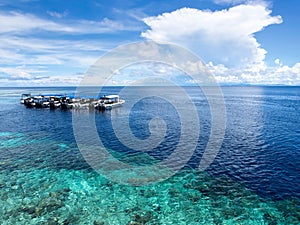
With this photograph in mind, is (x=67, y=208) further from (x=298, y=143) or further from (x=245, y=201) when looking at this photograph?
(x=298, y=143)

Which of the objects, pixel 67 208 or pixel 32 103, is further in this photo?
pixel 32 103

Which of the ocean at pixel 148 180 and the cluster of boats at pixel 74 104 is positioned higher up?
the cluster of boats at pixel 74 104

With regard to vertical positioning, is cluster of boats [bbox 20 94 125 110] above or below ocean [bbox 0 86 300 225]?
above

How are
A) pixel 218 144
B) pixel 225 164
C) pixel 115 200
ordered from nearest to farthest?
pixel 115 200, pixel 225 164, pixel 218 144

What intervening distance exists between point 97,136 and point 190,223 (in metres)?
30.6

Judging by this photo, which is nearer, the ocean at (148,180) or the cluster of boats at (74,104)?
the ocean at (148,180)

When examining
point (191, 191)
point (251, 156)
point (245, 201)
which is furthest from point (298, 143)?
point (191, 191)

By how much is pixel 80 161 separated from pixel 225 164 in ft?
68.6

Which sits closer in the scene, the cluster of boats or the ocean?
the ocean

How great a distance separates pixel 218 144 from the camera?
38875 mm

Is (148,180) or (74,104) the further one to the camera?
(74,104)

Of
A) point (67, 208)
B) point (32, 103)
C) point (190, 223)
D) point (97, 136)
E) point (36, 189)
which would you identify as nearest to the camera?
point (190, 223)

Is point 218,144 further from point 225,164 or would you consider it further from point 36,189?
point 36,189

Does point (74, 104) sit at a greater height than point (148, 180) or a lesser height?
greater
